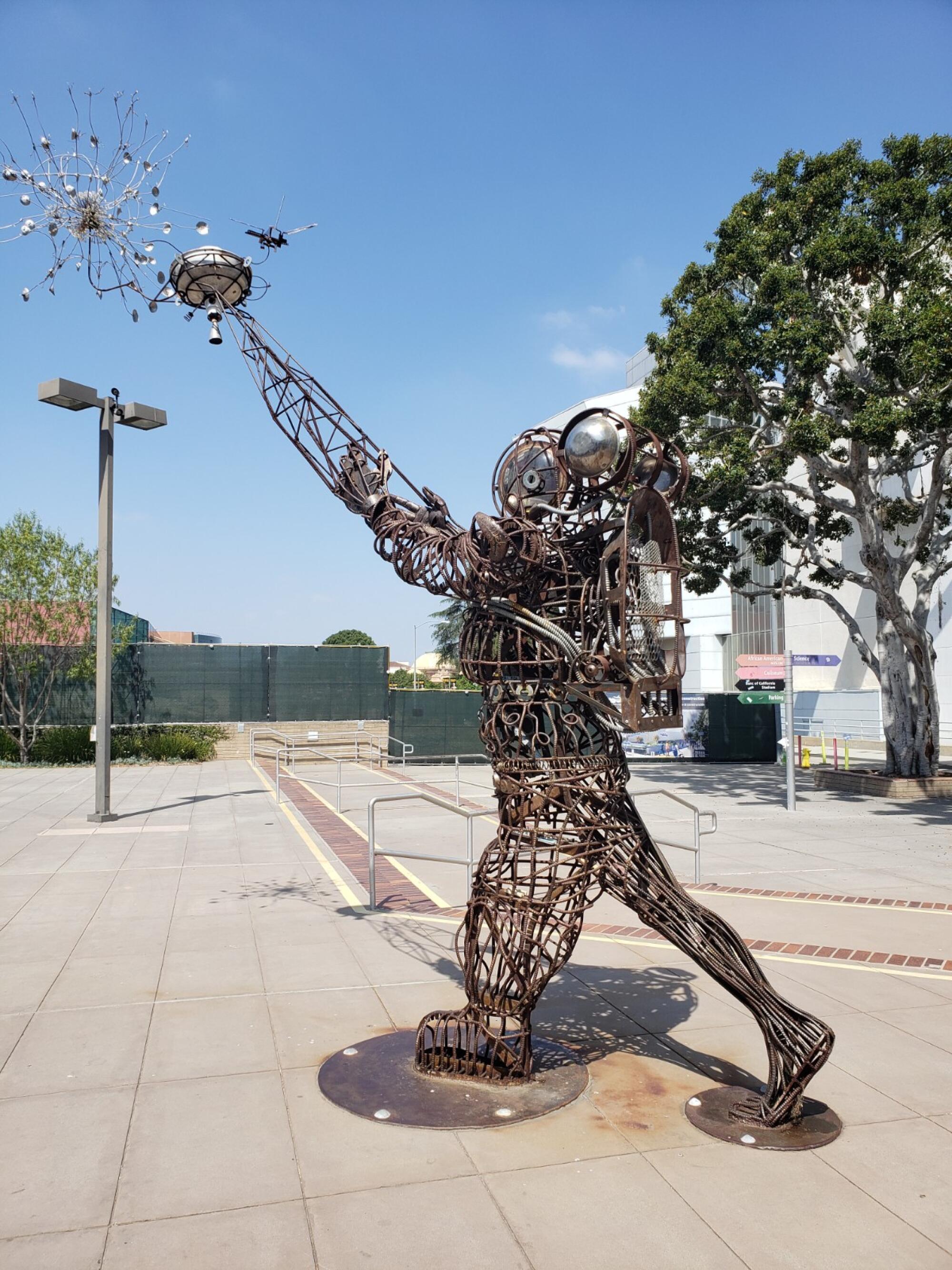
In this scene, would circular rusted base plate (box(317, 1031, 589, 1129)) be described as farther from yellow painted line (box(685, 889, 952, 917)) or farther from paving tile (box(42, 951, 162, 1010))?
yellow painted line (box(685, 889, 952, 917))

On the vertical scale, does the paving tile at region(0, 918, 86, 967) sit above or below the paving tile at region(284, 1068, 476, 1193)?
above

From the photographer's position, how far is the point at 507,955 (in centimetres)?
435

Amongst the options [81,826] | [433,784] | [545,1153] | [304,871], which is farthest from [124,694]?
[545,1153]

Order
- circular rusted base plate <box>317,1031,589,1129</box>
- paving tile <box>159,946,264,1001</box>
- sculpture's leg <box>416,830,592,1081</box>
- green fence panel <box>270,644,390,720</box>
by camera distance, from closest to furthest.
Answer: circular rusted base plate <box>317,1031,589,1129</box> → sculpture's leg <box>416,830,592,1081</box> → paving tile <box>159,946,264,1001</box> → green fence panel <box>270,644,390,720</box>

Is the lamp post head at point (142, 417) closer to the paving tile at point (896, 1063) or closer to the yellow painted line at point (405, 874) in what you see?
the yellow painted line at point (405, 874)

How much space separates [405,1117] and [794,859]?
7.58 m

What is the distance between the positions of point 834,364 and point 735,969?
15416 millimetres

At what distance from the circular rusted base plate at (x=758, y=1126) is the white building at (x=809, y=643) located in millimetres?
20439

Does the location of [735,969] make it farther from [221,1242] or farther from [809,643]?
[809,643]

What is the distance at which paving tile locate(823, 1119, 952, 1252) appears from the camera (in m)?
3.37

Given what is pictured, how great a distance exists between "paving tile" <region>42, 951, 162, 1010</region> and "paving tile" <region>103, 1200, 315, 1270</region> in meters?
2.60

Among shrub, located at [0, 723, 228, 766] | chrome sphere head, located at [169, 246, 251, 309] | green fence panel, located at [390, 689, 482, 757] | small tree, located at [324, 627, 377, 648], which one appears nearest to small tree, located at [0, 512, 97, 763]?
shrub, located at [0, 723, 228, 766]

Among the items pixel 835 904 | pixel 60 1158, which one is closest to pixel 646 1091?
pixel 60 1158

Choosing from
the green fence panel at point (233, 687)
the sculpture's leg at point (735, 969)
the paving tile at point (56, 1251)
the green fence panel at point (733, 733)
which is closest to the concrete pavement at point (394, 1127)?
the paving tile at point (56, 1251)
